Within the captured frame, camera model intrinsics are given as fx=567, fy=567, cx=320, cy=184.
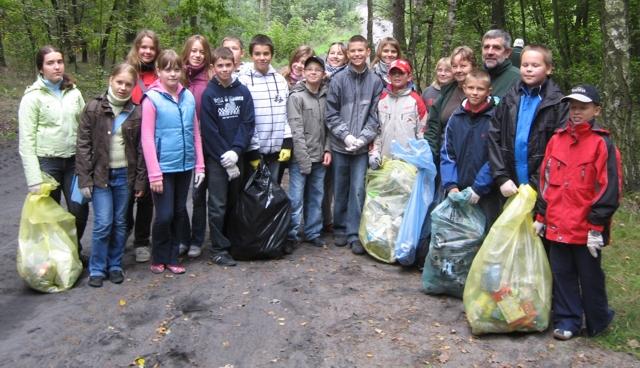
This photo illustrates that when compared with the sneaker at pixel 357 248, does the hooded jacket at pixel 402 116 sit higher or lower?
higher

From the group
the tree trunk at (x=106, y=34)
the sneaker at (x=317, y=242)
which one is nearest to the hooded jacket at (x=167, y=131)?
the sneaker at (x=317, y=242)

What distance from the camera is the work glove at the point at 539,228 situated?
360cm

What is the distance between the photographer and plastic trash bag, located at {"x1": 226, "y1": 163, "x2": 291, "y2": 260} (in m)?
5.01

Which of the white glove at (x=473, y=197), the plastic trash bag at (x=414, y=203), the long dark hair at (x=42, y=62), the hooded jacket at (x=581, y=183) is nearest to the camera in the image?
the hooded jacket at (x=581, y=183)

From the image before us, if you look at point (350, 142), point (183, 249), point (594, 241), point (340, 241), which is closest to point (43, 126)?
point (183, 249)

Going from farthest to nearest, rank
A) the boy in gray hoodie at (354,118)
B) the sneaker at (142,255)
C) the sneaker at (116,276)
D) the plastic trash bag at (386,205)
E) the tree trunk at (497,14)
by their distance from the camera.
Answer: the tree trunk at (497,14), the boy in gray hoodie at (354,118), the sneaker at (142,255), the plastic trash bag at (386,205), the sneaker at (116,276)

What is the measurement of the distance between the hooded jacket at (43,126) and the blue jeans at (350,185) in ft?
7.62

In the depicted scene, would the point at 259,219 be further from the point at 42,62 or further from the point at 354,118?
the point at 42,62

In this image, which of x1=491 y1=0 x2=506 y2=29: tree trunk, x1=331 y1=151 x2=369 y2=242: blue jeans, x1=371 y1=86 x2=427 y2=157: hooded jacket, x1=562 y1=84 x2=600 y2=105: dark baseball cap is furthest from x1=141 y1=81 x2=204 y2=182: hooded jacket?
x1=491 y1=0 x2=506 y2=29: tree trunk

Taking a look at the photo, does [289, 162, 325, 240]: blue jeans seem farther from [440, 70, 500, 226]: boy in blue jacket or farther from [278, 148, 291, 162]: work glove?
[440, 70, 500, 226]: boy in blue jacket

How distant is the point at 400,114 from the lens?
16.8ft

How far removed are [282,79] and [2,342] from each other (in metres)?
3.09

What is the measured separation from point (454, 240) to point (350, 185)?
4.97 feet

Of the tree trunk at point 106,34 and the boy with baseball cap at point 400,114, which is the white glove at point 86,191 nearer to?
the boy with baseball cap at point 400,114
